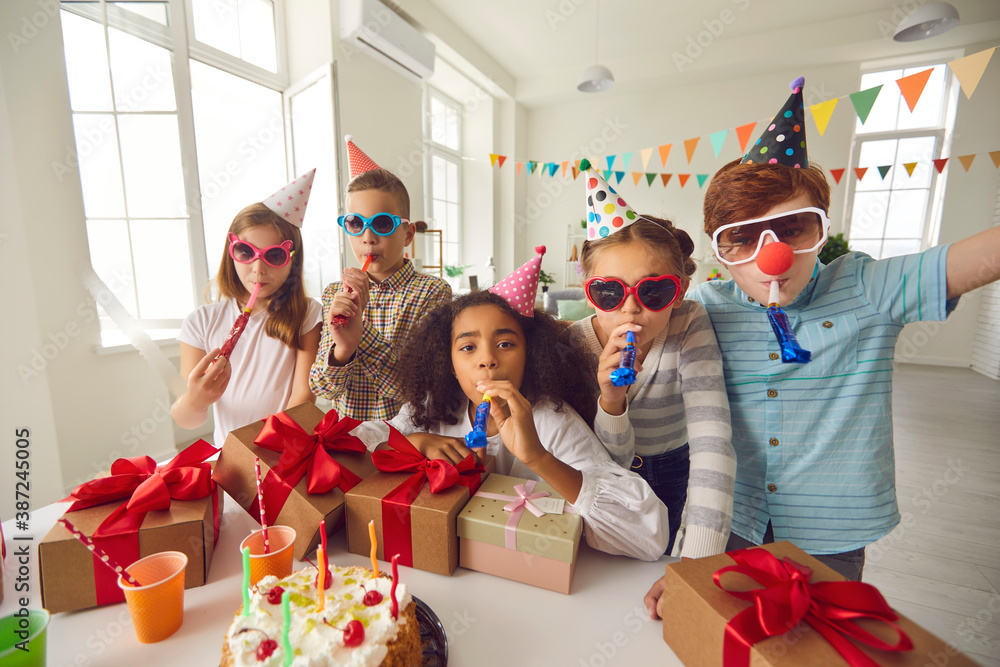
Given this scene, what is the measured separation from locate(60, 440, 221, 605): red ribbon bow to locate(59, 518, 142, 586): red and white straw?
2 centimetres

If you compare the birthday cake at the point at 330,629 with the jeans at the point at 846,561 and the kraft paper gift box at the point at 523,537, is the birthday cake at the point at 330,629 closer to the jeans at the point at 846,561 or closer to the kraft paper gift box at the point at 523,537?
the kraft paper gift box at the point at 523,537

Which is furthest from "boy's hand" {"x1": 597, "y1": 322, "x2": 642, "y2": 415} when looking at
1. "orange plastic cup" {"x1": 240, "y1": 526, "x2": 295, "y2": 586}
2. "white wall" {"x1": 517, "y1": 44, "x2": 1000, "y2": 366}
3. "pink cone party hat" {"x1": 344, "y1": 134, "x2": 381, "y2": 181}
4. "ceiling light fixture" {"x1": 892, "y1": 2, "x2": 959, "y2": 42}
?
"white wall" {"x1": 517, "y1": 44, "x2": 1000, "y2": 366}

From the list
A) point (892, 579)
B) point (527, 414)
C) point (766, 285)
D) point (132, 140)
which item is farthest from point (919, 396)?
point (132, 140)

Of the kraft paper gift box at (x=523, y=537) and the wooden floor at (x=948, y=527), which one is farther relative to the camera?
the wooden floor at (x=948, y=527)

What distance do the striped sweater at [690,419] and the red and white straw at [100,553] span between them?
0.81 metres

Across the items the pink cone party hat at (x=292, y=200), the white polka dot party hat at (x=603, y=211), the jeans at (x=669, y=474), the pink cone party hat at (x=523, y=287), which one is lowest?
the jeans at (x=669, y=474)

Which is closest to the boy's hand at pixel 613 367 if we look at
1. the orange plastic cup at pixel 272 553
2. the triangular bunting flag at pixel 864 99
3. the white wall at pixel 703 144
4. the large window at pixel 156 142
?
the orange plastic cup at pixel 272 553

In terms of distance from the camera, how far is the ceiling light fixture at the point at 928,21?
3127 mm

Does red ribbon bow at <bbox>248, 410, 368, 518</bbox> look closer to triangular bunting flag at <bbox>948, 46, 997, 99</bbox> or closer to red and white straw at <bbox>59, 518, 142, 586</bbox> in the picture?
red and white straw at <bbox>59, 518, 142, 586</bbox>

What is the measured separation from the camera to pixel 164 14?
2.59 m

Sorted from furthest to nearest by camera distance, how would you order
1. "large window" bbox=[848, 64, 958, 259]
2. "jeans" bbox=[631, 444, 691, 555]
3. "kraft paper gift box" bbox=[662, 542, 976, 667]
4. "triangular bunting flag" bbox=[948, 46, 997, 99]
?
1. "large window" bbox=[848, 64, 958, 259]
2. "triangular bunting flag" bbox=[948, 46, 997, 99]
3. "jeans" bbox=[631, 444, 691, 555]
4. "kraft paper gift box" bbox=[662, 542, 976, 667]

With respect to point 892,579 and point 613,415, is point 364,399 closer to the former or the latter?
point 613,415

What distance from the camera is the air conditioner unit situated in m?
3.49

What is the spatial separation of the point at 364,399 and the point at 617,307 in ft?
2.94
